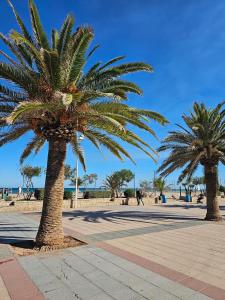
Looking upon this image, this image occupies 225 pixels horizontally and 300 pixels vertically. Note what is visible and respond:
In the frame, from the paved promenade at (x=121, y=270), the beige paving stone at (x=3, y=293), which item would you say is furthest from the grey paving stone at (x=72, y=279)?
the beige paving stone at (x=3, y=293)

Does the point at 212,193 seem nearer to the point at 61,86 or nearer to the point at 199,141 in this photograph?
the point at 199,141

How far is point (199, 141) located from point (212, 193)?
9.95ft

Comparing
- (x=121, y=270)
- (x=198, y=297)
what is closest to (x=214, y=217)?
(x=121, y=270)

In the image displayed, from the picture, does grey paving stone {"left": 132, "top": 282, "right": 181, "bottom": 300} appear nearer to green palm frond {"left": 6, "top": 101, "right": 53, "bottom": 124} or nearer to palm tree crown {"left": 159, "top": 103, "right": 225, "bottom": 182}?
green palm frond {"left": 6, "top": 101, "right": 53, "bottom": 124}

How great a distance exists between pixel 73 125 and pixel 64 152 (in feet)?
2.99

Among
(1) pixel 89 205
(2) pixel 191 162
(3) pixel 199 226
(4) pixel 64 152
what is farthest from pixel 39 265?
(1) pixel 89 205

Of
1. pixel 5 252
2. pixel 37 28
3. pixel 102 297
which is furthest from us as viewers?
pixel 37 28

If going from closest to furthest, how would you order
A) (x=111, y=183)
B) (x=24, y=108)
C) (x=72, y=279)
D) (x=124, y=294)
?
(x=124, y=294), (x=72, y=279), (x=24, y=108), (x=111, y=183)

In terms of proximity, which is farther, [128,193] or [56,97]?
[128,193]

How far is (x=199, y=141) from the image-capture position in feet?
47.7

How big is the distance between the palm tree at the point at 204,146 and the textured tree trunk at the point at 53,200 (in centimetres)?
806

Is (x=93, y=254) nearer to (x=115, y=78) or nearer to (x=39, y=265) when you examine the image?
(x=39, y=265)

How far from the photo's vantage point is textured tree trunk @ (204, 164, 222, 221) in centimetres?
1504

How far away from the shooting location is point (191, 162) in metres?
15.3
